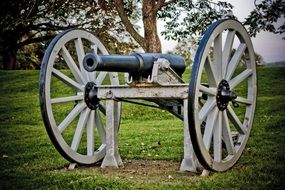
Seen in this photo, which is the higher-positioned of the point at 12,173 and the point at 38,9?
the point at 38,9

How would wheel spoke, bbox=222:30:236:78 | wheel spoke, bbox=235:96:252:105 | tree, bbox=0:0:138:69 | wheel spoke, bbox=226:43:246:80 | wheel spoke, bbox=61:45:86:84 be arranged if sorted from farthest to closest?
tree, bbox=0:0:138:69 → wheel spoke, bbox=61:45:86:84 → wheel spoke, bbox=235:96:252:105 → wheel spoke, bbox=226:43:246:80 → wheel spoke, bbox=222:30:236:78

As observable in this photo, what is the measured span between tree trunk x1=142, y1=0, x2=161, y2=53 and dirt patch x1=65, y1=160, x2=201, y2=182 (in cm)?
914

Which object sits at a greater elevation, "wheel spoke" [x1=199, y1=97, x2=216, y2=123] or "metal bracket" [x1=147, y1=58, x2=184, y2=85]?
"metal bracket" [x1=147, y1=58, x2=184, y2=85]

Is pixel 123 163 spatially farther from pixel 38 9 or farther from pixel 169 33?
pixel 38 9

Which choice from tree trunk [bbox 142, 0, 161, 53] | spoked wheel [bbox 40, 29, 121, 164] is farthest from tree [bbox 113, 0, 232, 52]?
spoked wheel [bbox 40, 29, 121, 164]

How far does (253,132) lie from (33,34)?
851 inches

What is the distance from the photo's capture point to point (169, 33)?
1755cm

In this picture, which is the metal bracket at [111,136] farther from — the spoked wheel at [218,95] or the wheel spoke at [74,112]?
the spoked wheel at [218,95]

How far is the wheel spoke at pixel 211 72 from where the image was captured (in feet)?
A: 17.1

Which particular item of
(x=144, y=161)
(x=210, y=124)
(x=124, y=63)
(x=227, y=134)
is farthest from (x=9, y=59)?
(x=210, y=124)

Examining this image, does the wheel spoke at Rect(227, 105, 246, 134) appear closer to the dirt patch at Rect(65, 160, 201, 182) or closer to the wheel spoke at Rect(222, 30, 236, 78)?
the wheel spoke at Rect(222, 30, 236, 78)

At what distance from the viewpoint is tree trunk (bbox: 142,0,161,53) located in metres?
15.4

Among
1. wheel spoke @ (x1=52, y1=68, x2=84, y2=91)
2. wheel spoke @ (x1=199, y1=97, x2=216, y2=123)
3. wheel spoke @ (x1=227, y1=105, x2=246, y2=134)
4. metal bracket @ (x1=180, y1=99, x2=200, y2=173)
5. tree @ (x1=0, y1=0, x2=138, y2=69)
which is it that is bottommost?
metal bracket @ (x1=180, y1=99, x2=200, y2=173)

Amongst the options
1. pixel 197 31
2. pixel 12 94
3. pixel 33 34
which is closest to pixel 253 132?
pixel 197 31
